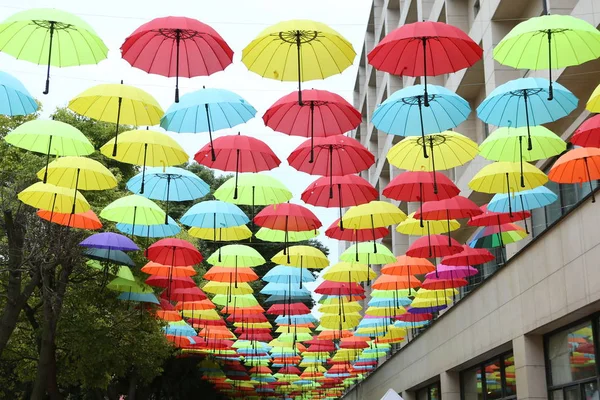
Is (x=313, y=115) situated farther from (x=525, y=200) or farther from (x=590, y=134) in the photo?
(x=525, y=200)

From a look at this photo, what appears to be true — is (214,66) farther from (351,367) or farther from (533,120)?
(351,367)

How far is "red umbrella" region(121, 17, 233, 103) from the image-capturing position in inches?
418

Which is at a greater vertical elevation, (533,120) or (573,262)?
(533,120)

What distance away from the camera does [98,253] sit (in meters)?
18.5

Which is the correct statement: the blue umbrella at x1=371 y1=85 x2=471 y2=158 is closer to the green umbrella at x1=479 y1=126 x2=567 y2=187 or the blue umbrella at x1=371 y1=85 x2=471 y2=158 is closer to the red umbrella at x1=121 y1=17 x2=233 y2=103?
the green umbrella at x1=479 y1=126 x2=567 y2=187

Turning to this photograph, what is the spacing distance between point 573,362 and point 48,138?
10.6 metres

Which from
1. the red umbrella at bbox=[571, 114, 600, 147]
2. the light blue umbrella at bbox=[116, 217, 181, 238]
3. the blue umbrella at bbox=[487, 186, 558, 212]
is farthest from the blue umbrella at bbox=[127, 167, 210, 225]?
the red umbrella at bbox=[571, 114, 600, 147]

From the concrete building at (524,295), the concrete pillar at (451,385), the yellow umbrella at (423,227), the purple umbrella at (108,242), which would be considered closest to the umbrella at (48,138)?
the purple umbrella at (108,242)

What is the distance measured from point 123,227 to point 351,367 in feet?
88.6

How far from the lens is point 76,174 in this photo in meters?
14.0

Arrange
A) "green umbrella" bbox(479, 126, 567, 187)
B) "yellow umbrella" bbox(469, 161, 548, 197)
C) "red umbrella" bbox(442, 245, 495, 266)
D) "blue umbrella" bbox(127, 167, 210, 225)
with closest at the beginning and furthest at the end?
1. "green umbrella" bbox(479, 126, 567, 187)
2. "yellow umbrella" bbox(469, 161, 548, 197)
3. "blue umbrella" bbox(127, 167, 210, 225)
4. "red umbrella" bbox(442, 245, 495, 266)

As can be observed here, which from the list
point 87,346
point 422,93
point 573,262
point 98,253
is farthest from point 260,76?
point 87,346

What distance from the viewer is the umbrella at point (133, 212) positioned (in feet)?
51.5

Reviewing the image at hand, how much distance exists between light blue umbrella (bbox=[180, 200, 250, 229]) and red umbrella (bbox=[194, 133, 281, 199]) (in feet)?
8.83
